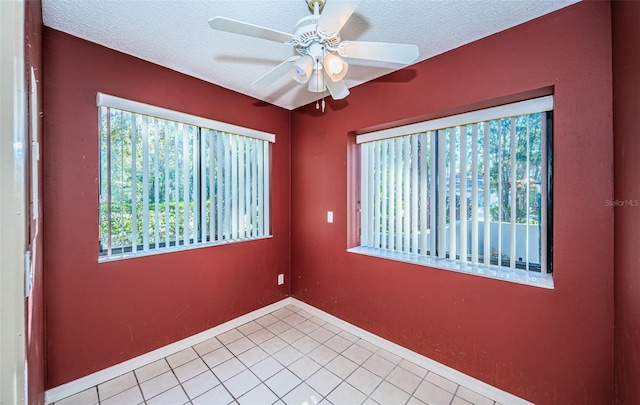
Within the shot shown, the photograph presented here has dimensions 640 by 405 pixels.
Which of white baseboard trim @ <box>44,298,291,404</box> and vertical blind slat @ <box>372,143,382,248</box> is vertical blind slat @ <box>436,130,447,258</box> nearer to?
vertical blind slat @ <box>372,143,382,248</box>

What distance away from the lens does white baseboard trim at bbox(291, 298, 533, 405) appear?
1.68 meters

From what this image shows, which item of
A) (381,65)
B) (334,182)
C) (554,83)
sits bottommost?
(334,182)

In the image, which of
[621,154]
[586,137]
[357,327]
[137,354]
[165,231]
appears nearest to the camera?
[621,154]

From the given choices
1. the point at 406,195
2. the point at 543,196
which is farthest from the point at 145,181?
the point at 543,196

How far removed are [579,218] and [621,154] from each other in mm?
371

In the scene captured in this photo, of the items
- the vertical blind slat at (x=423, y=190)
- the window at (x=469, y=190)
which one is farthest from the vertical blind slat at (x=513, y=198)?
the vertical blind slat at (x=423, y=190)

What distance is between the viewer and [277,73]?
4.92ft

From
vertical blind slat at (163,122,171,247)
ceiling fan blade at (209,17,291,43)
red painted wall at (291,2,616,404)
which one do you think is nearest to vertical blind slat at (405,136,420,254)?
red painted wall at (291,2,616,404)

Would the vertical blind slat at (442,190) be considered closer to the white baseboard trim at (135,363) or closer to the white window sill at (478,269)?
the white window sill at (478,269)

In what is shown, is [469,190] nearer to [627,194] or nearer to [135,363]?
[627,194]

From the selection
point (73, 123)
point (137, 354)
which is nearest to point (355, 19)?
point (73, 123)

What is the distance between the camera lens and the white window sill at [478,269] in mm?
1614

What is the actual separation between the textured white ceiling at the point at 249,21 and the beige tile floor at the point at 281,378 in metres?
2.34

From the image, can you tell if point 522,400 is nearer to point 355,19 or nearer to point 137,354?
point 355,19
